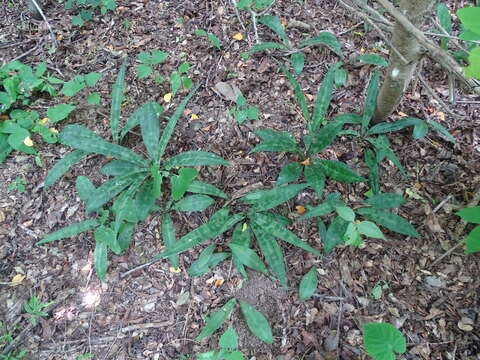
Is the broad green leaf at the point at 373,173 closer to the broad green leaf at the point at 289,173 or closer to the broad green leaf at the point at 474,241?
the broad green leaf at the point at 289,173

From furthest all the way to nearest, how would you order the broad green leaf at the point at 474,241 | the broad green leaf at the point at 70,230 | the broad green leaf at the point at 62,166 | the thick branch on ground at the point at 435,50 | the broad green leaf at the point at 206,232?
the broad green leaf at the point at 62,166 < the broad green leaf at the point at 70,230 < the broad green leaf at the point at 206,232 < the broad green leaf at the point at 474,241 < the thick branch on ground at the point at 435,50

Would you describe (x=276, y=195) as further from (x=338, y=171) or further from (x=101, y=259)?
A: (x=101, y=259)

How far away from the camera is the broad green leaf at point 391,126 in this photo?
211 cm

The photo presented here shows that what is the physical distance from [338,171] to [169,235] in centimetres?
97

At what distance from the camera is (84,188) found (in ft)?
6.70

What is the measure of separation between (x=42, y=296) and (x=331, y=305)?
1.50m

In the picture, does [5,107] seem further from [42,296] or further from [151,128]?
[42,296]


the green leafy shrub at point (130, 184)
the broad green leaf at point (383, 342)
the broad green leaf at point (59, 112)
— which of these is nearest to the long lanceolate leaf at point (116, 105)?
the green leafy shrub at point (130, 184)

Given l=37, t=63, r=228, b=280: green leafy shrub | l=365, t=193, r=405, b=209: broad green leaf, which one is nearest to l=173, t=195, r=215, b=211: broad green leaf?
l=37, t=63, r=228, b=280: green leafy shrub

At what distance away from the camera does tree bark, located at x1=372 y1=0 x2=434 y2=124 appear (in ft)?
5.30

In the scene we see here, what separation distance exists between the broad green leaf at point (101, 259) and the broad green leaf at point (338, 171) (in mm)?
1251

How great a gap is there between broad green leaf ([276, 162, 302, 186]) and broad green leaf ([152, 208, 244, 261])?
Answer: 0.30 metres

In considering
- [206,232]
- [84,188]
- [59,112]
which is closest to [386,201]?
[206,232]

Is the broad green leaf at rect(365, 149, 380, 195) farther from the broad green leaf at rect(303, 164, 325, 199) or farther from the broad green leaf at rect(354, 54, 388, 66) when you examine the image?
the broad green leaf at rect(354, 54, 388, 66)
